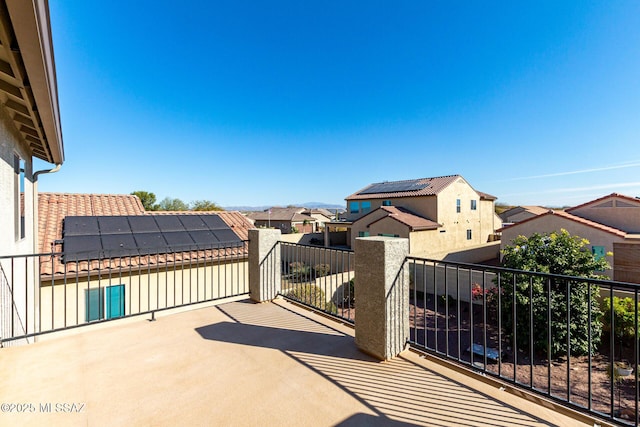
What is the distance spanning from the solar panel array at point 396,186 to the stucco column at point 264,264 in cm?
2067

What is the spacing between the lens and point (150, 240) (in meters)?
7.71

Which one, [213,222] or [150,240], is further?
[213,222]

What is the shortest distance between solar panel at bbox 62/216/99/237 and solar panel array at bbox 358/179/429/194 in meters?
21.7

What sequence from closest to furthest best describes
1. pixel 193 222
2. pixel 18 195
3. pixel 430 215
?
1. pixel 18 195
2. pixel 193 222
3. pixel 430 215

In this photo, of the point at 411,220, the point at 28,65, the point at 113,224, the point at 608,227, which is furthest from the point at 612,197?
the point at 113,224

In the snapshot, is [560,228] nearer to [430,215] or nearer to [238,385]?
[430,215]

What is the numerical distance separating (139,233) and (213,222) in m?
2.40

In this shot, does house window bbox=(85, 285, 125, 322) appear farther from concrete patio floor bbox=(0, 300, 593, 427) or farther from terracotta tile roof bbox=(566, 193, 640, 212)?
terracotta tile roof bbox=(566, 193, 640, 212)

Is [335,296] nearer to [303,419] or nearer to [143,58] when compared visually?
[303,419]

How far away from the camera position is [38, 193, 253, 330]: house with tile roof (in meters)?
6.09

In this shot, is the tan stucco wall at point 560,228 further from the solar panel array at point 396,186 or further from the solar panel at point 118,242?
the solar panel at point 118,242

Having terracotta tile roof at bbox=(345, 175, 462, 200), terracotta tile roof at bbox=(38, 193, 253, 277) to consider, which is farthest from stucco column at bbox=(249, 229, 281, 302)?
terracotta tile roof at bbox=(345, 175, 462, 200)

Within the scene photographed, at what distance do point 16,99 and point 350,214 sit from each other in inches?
1018

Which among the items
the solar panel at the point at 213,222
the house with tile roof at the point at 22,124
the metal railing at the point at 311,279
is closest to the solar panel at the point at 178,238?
the solar panel at the point at 213,222
